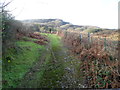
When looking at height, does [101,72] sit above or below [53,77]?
above

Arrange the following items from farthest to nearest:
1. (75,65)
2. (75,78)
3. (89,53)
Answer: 1. (89,53)
2. (75,65)
3. (75,78)

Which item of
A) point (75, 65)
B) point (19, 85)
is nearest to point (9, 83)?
point (19, 85)

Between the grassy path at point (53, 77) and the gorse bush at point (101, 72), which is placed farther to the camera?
the gorse bush at point (101, 72)

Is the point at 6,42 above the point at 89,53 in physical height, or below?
above

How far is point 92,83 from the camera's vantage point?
5.09m

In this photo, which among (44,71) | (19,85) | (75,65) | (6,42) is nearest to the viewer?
(19,85)

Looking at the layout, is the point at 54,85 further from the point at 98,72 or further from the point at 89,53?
the point at 89,53

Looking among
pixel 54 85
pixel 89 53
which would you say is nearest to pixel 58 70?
pixel 54 85

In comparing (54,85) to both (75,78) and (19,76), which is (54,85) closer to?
(75,78)

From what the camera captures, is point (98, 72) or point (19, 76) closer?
point (19, 76)

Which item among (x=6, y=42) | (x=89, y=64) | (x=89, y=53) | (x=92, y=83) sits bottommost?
(x=92, y=83)

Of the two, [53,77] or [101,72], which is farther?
[101,72]

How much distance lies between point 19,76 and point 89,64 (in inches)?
159

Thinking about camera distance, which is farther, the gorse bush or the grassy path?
the gorse bush
